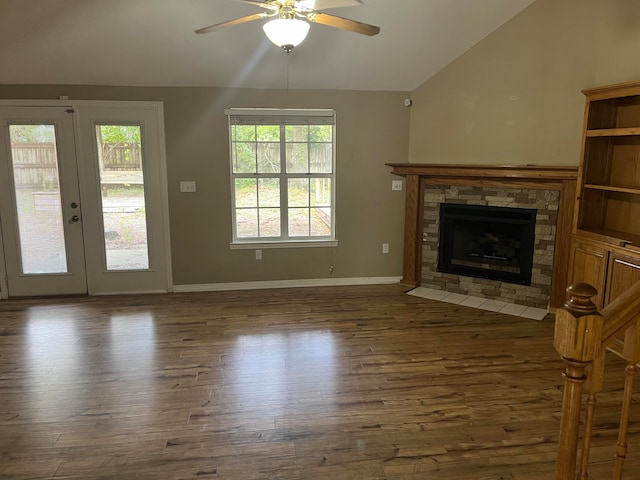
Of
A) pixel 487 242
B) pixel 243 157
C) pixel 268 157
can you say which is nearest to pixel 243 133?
pixel 243 157

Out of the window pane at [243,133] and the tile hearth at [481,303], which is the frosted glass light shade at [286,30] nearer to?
the window pane at [243,133]

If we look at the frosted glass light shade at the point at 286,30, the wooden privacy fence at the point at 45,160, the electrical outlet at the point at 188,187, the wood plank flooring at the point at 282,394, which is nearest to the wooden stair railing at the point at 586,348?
the wood plank flooring at the point at 282,394

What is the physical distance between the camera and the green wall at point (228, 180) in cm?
495

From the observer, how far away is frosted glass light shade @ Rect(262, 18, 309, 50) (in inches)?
99.7

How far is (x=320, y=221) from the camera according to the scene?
5.45 m

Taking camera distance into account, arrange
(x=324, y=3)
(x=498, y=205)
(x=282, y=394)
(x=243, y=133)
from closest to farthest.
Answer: (x=324, y=3), (x=282, y=394), (x=498, y=205), (x=243, y=133)

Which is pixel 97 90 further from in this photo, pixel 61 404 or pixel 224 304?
pixel 61 404

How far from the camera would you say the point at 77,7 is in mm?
3717

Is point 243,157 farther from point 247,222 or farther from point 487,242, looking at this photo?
point 487,242

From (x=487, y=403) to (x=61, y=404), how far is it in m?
2.69

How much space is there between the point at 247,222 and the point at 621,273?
365cm

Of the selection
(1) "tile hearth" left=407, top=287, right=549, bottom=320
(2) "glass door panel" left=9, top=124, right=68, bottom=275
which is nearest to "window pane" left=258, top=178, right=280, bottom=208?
(1) "tile hearth" left=407, top=287, right=549, bottom=320

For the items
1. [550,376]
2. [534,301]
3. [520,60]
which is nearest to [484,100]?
[520,60]

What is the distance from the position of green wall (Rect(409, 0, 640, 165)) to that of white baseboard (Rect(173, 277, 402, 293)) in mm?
1536
